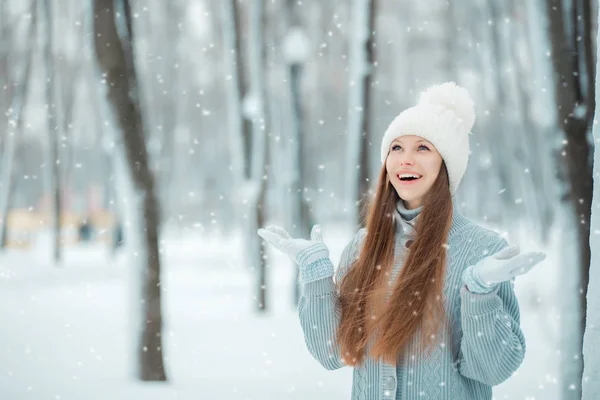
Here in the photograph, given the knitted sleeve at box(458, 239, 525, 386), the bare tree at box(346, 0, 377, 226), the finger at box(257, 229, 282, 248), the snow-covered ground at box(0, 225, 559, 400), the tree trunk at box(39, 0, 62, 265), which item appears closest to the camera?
the knitted sleeve at box(458, 239, 525, 386)

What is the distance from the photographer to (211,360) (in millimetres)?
6156

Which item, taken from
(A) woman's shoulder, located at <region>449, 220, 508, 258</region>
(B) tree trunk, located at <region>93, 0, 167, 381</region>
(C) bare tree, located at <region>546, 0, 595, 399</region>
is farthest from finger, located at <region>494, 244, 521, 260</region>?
(B) tree trunk, located at <region>93, 0, 167, 381</region>

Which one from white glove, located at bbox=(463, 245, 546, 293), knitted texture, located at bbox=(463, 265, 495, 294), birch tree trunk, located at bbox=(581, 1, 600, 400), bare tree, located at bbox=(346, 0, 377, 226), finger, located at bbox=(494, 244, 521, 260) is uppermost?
bare tree, located at bbox=(346, 0, 377, 226)

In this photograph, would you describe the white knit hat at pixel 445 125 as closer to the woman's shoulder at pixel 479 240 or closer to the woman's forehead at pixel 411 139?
the woman's forehead at pixel 411 139

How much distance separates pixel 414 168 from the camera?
206 cm

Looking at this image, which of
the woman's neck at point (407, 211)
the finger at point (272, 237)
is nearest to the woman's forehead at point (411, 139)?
the woman's neck at point (407, 211)

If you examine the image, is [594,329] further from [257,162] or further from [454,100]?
[257,162]

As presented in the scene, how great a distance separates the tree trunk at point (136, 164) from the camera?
4.64 m

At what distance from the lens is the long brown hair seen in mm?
1890

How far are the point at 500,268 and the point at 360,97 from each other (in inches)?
186

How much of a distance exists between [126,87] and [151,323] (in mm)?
1873

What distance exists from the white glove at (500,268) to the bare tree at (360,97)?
4221 millimetres

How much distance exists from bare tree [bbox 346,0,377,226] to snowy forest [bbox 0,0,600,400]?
0.07ft

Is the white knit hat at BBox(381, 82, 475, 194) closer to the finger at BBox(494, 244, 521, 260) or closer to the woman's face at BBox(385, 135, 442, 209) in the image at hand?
the woman's face at BBox(385, 135, 442, 209)
